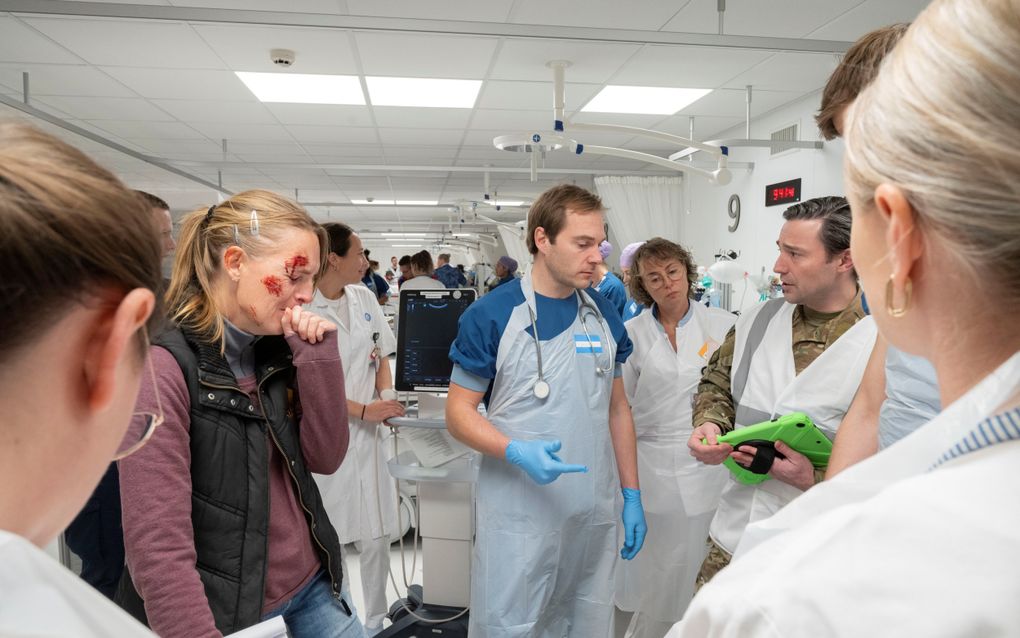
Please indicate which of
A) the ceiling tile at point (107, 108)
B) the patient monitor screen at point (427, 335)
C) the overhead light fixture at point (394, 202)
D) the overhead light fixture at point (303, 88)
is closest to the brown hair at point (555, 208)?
the patient monitor screen at point (427, 335)

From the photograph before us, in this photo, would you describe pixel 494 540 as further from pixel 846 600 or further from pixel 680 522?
pixel 846 600

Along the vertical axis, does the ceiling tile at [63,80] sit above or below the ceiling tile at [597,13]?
below

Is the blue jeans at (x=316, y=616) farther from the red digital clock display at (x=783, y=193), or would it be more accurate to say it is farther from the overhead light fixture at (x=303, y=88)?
the red digital clock display at (x=783, y=193)

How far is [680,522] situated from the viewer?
249 cm

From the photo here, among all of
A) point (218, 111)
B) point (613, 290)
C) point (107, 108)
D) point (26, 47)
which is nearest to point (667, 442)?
point (613, 290)

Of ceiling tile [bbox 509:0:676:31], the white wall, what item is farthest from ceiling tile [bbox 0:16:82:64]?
the white wall

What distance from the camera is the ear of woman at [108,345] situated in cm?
48

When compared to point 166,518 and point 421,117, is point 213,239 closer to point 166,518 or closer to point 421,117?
point 166,518

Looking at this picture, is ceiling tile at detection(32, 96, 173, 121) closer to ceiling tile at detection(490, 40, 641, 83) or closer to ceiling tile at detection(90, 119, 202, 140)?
ceiling tile at detection(90, 119, 202, 140)

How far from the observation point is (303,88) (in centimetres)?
466

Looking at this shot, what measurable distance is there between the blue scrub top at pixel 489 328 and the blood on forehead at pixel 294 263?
2.06 ft

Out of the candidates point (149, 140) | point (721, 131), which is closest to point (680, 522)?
point (721, 131)

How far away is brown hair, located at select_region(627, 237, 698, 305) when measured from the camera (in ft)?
9.03

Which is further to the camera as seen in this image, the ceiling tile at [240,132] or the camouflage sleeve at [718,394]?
the ceiling tile at [240,132]
